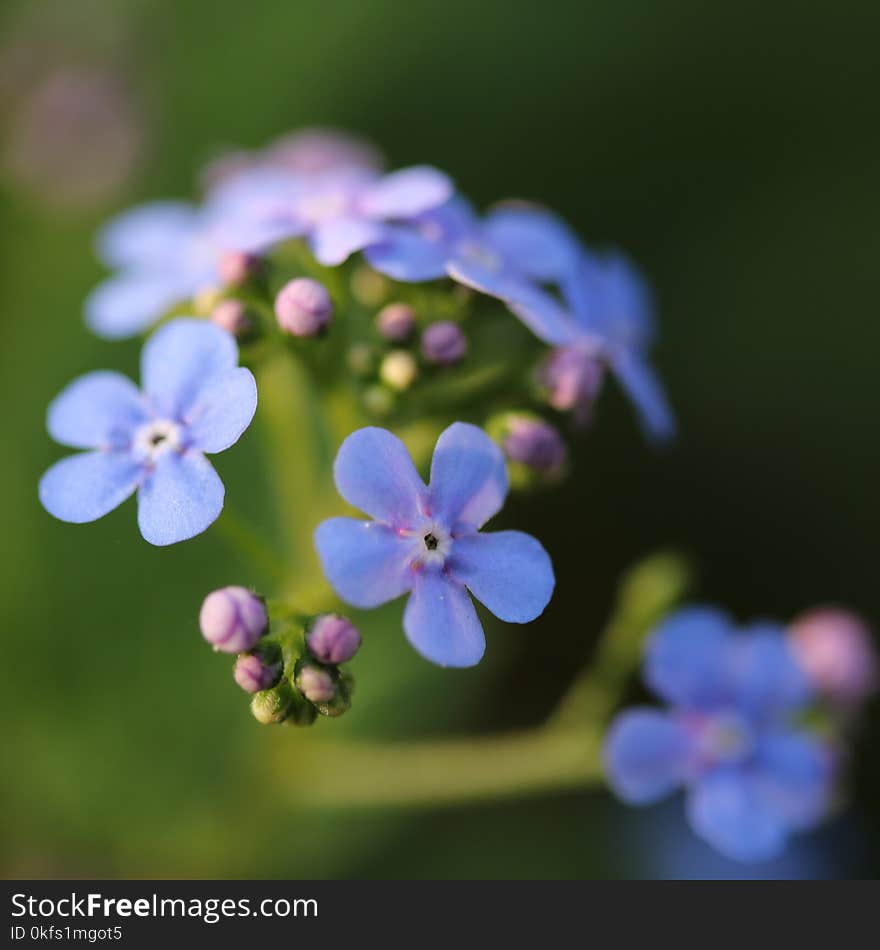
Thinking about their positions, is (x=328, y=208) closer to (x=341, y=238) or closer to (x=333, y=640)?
(x=341, y=238)

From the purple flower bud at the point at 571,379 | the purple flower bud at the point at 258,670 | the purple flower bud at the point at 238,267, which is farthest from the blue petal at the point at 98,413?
the purple flower bud at the point at 571,379

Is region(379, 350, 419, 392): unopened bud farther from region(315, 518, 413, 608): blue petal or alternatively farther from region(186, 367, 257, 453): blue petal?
region(315, 518, 413, 608): blue petal

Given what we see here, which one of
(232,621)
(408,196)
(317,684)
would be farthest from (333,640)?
(408,196)

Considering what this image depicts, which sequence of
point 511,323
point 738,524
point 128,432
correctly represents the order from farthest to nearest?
point 738,524 < point 511,323 < point 128,432

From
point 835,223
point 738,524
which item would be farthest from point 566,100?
point 738,524

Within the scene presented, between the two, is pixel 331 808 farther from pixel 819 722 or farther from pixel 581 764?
pixel 819 722

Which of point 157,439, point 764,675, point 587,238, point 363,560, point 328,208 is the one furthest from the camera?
point 587,238

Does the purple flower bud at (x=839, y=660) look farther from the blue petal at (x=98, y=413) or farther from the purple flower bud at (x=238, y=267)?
the blue petal at (x=98, y=413)
